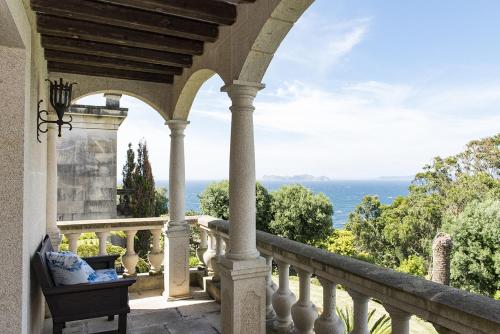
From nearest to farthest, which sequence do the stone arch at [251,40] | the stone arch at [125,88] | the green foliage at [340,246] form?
the stone arch at [251,40]
the stone arch at [125,88]
the green foliage at [340,246]

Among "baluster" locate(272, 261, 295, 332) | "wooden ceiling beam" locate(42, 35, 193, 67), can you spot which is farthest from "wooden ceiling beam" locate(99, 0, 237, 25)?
"baluster" locate(272, 261, 295, 332)

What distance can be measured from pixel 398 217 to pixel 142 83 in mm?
22640

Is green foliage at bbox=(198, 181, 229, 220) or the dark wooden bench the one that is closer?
the dark wooden bench

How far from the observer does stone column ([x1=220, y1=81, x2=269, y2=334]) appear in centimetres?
286

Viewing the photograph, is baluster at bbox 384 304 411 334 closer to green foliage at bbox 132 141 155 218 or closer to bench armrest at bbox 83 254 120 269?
bench armrest at bbox 83 254 120 269

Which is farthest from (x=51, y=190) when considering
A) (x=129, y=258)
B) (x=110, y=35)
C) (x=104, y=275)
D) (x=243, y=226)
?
(x=243, y=226)

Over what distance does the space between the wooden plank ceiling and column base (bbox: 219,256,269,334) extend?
2063 millimetres

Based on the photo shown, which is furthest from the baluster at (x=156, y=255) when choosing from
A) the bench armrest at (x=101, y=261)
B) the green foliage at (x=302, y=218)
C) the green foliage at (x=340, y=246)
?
the green foliage at (x=302, y=218)

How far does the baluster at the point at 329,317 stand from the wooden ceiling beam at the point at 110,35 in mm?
2600

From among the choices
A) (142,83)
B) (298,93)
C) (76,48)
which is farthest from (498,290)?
(298,93)

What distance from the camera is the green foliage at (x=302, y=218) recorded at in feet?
66.4

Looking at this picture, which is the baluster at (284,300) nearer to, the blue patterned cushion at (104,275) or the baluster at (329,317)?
the baluster at (329,317)

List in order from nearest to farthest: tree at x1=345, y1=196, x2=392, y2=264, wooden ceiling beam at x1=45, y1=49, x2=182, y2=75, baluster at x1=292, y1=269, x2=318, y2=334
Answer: baluster at x1=292, y1=269, x2=318, y2=334 < wooden ceiling beam at x1=45, y1=49, x2=182, y2=75 < tree at x1=345, y1=196, x2=392, y2=264

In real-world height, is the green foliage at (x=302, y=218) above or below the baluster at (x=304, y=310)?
below
